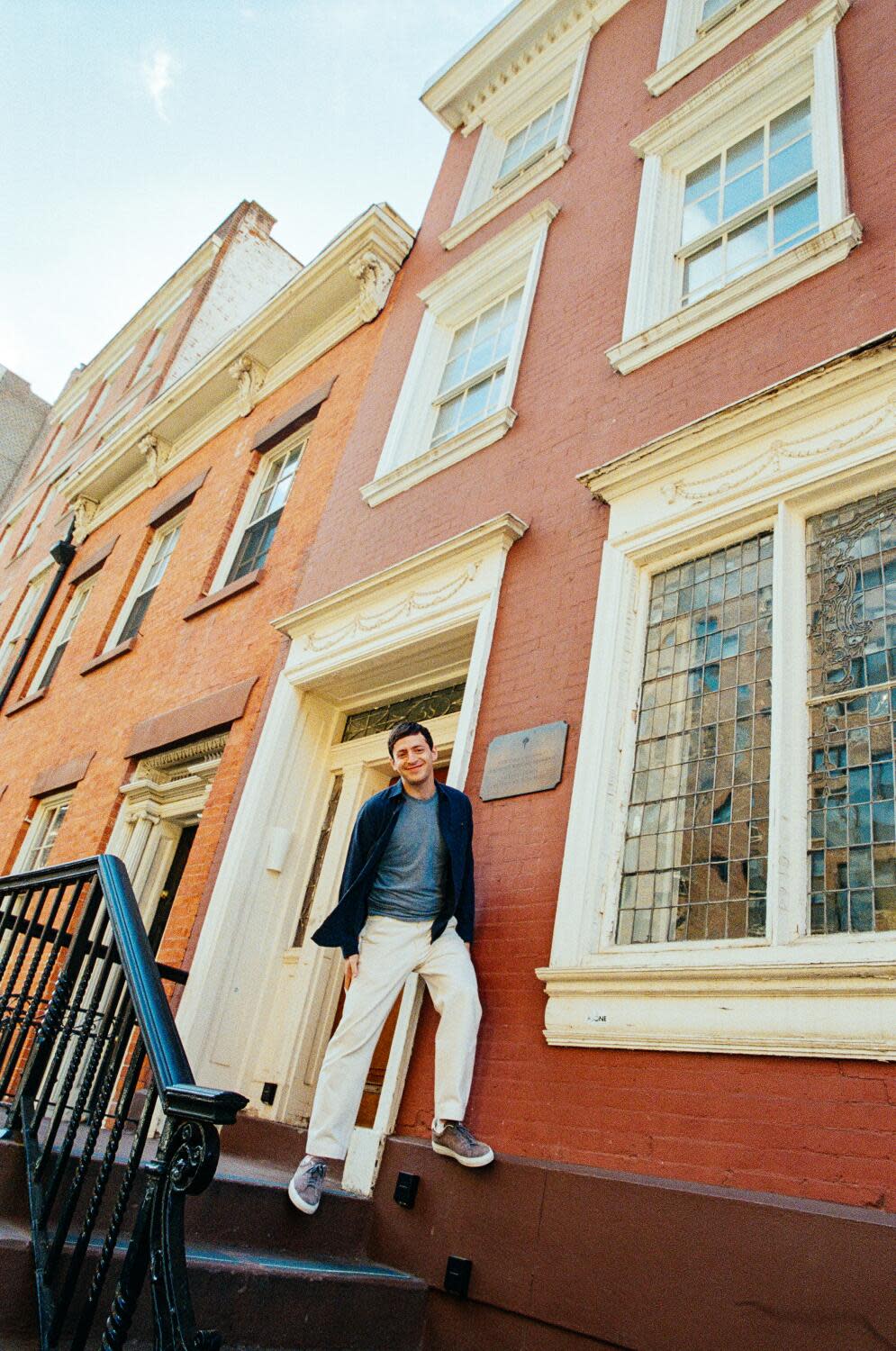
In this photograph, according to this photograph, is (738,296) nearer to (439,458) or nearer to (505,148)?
(439,458)

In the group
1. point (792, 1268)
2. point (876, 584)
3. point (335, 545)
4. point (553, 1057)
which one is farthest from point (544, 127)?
point (792, 1268)

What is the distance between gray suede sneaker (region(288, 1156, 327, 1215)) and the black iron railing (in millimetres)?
666

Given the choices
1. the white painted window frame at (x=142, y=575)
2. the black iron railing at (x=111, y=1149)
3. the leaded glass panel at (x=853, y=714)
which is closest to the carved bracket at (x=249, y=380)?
the white painted window frame at (x=142, y=575)

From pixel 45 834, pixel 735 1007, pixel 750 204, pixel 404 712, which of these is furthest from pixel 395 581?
pixel 45 834

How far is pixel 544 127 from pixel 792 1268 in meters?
9.14

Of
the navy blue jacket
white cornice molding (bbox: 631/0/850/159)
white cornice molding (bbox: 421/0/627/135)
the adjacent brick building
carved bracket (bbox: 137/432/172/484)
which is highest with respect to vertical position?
the adjacent brick building

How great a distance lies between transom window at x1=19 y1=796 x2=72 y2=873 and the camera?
9453 mm

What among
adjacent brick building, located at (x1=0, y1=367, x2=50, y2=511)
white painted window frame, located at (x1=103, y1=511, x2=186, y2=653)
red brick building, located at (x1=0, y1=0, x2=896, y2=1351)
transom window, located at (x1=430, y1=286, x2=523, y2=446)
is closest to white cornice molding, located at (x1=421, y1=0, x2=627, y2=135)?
red brick building, located at (x1=0, y1=0, x2=896, y2=1351)

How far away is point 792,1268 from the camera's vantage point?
263cm

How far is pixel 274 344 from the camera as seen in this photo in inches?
396

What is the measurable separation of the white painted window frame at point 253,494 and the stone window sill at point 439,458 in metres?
1.85

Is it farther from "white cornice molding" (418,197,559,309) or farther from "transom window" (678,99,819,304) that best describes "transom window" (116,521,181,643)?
"transom window" (678,99,819,304)

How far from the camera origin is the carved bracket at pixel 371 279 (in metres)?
8.85

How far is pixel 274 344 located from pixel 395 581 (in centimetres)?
515
